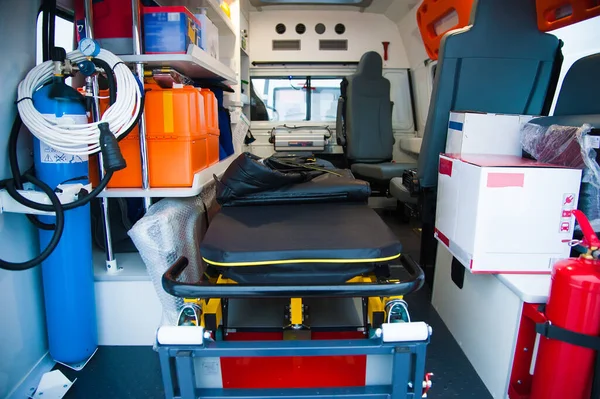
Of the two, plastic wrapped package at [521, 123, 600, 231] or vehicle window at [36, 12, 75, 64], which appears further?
vehicle window at [36, 12, 75, 64]

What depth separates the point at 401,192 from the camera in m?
3.70

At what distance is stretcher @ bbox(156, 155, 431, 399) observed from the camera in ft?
3.94

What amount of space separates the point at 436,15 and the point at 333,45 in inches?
80.7

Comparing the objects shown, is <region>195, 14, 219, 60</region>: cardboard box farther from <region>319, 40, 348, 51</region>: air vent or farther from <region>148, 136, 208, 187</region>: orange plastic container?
<region>319, 40, 348, 51</region>: air vent

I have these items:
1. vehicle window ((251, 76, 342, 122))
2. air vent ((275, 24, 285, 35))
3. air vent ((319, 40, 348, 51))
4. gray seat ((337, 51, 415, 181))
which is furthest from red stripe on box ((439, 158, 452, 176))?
air vent ((275, 24, 285, 35))

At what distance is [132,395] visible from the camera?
1.76 m

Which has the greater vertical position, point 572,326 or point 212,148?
point 212,148

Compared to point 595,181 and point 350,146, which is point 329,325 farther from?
point 350,146

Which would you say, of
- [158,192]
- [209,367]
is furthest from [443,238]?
[158,192]

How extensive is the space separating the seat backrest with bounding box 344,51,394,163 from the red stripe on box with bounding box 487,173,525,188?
3537mm

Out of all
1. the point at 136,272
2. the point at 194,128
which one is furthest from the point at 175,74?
the point at 136,272

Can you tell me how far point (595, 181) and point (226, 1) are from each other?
3289 mm

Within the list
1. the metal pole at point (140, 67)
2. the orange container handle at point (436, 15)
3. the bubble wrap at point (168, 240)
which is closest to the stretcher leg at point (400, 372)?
the bubble wrap at point (168, 240)

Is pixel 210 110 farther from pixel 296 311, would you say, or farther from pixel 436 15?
pixel 436 15
